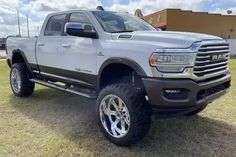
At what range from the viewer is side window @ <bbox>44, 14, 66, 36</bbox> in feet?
20.6

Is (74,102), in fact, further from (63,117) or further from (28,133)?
(28,133)

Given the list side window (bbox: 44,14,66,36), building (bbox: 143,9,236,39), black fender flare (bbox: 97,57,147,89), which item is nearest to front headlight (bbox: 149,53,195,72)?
black fender flare (bbox: 97,57,147,89)

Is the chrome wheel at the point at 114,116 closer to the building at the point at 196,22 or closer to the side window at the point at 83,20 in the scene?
the side window at the point at 83,20

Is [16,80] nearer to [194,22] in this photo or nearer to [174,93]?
[174,93]

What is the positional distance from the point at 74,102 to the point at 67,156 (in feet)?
9.66

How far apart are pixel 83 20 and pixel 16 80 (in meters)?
3.12

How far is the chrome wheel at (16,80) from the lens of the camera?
769 cm

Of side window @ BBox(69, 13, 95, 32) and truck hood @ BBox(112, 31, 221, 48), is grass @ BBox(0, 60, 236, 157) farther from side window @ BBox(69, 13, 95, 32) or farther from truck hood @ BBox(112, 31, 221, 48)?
side window @ BBox(69, 13, 95, 32)

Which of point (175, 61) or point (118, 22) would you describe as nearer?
point (175, 61)

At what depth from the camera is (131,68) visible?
14.9ft

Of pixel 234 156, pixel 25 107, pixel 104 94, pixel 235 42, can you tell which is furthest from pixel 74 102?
pixel 235 42

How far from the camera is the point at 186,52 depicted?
3.98 meters

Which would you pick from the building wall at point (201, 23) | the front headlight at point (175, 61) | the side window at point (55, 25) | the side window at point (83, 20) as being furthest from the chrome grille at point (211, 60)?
the building wall at point (201, 23)

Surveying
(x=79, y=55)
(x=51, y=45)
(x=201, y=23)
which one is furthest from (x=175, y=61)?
(x=201, y=23)
